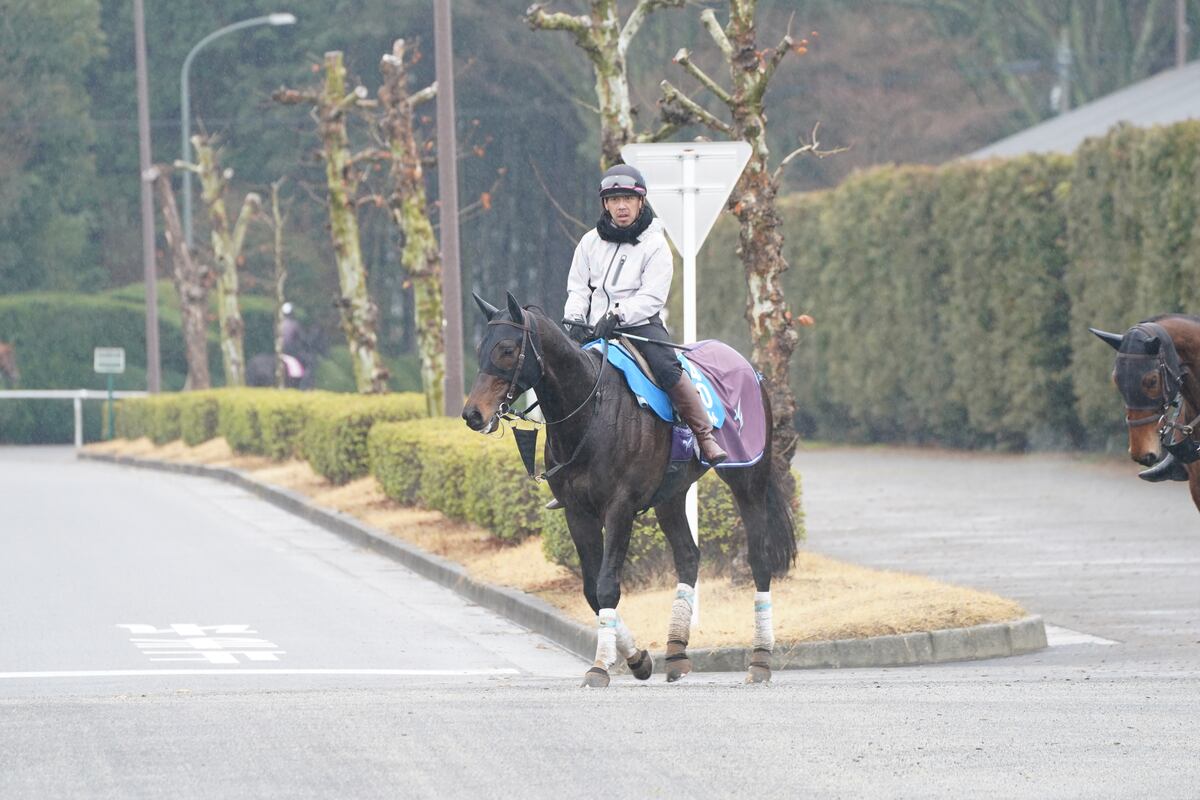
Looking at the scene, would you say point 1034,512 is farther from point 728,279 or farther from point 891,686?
point 728,279

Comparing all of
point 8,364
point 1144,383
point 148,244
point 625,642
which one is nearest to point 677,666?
point 625,642

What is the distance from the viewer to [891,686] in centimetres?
1031

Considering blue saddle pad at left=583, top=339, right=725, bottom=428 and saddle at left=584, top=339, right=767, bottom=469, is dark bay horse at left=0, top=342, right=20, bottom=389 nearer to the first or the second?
saddle at left=584, top=339, right=767, bottom=469

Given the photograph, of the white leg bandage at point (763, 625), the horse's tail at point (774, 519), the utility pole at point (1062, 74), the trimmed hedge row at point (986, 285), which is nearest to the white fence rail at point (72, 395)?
the trimmed hedge row at point (986, 285)

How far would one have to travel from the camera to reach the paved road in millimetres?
7586

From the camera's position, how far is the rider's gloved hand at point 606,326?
35.8 ft

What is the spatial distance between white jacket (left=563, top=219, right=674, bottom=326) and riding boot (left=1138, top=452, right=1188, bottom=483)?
262 cm

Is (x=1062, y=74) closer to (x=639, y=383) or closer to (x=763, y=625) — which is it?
(x=763, y=625)

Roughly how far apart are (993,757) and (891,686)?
2.37 metres

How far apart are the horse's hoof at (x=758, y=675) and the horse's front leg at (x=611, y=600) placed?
2.21ft

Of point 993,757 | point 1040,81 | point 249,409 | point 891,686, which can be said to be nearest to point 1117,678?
point 891,686

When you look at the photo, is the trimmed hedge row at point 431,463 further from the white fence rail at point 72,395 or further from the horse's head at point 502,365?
the white fence rail at point 72,395

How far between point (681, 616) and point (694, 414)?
1047mm

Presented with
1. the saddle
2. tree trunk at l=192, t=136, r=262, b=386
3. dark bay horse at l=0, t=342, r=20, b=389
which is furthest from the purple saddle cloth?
dark bay horse at l=0, t=342, r=20, b=389
